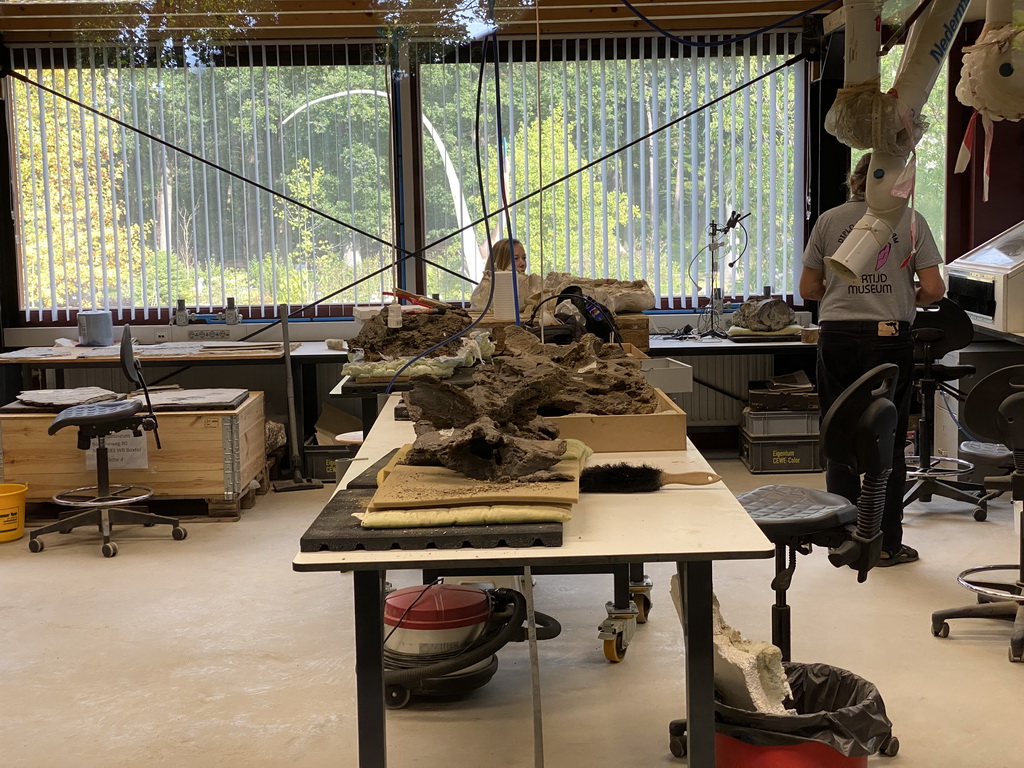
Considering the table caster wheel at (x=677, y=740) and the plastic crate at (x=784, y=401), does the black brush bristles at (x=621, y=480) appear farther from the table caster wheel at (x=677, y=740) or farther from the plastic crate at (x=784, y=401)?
the plastic crate at (x=784, y=401)

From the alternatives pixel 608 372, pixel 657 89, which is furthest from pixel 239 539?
pixel 657 89

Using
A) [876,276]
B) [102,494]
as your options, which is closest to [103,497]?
[102,494]

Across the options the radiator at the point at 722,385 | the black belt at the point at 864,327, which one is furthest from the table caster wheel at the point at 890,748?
the radiator at the point at 722,385

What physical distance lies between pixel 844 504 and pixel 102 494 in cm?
344

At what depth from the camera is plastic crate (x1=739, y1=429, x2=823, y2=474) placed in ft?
19.8

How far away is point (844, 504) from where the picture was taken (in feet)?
8.71

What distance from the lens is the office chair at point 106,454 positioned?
4.73 meters

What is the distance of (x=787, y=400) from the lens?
6.07 meters

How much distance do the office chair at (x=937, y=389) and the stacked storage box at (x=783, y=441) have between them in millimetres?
780

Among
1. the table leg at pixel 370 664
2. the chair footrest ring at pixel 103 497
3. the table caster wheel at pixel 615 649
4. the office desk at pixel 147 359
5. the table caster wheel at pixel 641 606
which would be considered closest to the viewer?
the table leg at pixel 370 664

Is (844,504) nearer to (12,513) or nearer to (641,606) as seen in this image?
(641,606)

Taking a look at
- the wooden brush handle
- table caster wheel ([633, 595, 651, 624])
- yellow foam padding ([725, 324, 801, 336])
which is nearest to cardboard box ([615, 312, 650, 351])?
table caster wheel ([633, 595, 651, 624])

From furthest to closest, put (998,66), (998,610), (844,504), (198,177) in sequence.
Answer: (198,177)
(998,610)
(844,504)
(998,66)

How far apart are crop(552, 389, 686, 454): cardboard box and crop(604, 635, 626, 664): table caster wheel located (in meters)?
0.85
